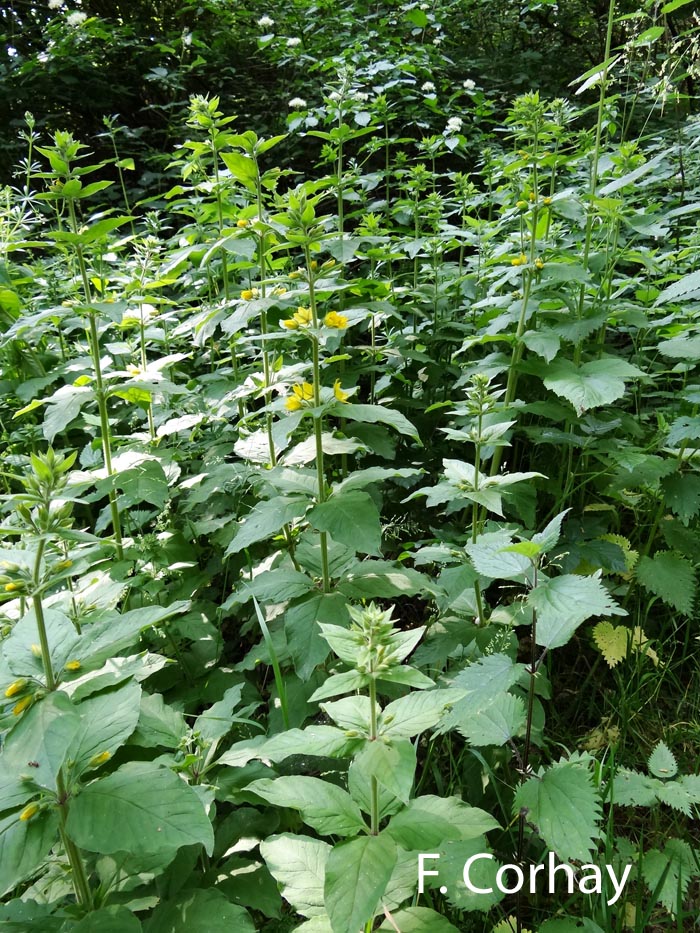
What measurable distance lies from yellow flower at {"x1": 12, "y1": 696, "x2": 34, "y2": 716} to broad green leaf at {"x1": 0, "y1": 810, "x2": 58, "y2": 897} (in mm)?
206

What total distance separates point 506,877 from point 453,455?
5.67 feet

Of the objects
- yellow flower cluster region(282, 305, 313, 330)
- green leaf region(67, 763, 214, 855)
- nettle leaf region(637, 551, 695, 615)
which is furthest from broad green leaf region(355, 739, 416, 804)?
nettle leaf region(637, 551, 695, 615)

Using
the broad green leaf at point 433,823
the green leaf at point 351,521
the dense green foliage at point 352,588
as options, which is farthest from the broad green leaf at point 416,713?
the green leaf at point 351,521

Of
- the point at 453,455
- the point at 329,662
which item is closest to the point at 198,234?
the point at 453,455

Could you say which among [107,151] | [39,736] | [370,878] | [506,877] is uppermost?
[107,151]

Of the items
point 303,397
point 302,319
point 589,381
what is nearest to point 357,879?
point 303,397

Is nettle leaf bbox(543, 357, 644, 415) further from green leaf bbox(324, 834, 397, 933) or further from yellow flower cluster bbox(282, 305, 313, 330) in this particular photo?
green leaf bbox(324, 834, 397, 933)

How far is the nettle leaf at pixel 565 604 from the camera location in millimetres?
1248

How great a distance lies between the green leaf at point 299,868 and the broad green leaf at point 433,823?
20cm

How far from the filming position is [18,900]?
1250mm

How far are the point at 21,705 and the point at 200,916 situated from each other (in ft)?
1.83

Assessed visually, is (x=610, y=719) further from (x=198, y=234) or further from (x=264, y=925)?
(x=198, y=234)

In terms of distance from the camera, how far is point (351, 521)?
1.60 m

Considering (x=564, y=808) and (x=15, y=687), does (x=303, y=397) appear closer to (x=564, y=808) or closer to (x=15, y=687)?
(x=15, y=687)
